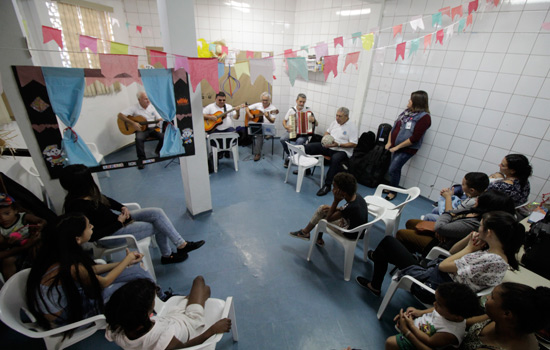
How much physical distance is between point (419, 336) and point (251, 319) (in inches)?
44.9

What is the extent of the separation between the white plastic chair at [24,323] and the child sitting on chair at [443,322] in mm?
1726

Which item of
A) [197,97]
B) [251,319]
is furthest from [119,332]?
[197,97]

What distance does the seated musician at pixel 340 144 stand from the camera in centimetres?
379

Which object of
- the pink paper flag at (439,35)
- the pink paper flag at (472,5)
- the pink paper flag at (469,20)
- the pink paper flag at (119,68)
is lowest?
the pink paper flag at (119,68)

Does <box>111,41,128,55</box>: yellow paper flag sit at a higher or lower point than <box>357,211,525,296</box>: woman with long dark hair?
higher

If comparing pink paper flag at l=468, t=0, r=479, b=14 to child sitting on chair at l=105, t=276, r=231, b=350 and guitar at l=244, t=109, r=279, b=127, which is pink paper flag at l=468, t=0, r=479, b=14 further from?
child sitting on chair at l=105, t=276, r=231, b=350

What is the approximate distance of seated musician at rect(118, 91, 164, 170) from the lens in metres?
3.98

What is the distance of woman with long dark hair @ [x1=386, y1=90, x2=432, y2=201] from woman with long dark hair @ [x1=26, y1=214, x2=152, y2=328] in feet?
11.2

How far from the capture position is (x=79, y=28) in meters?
3.78

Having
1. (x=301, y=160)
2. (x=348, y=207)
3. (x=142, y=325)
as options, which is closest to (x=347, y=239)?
(x=348, y=207)

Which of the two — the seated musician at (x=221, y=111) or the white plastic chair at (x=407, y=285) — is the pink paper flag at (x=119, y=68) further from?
the white plastic chair at (x=407, y=285)

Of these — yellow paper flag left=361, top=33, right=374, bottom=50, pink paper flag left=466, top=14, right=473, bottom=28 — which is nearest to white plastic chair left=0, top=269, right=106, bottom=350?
yellow paper flag left=361, top=33, right=374, bottom=50

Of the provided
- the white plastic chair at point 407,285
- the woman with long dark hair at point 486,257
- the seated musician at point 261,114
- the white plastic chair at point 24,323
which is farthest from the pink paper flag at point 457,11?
the white plastic chair at point 24,323

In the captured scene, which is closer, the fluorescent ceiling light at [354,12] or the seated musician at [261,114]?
the fluorescent ceiling light at [354,12]
